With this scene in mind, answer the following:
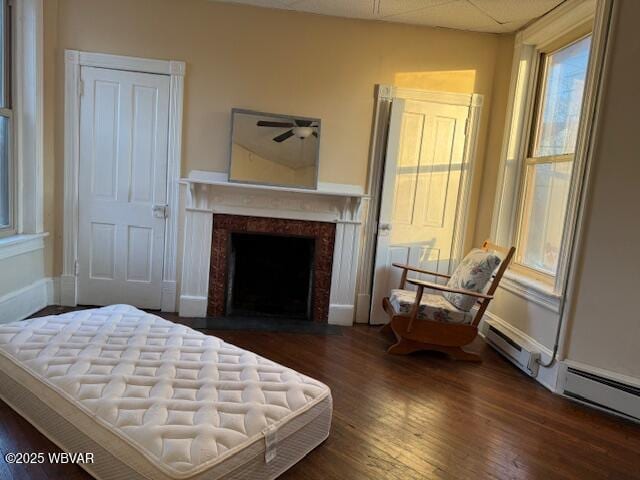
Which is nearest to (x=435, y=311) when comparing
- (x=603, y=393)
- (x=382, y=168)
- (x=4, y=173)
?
(x=603, y=393)

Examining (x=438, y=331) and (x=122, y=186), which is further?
(x=122, y=186)

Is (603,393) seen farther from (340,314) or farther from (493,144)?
(493,144)

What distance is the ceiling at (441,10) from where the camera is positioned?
9.99 feet

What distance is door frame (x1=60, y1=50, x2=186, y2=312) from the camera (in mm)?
3258

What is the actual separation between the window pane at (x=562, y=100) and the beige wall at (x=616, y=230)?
44 cm

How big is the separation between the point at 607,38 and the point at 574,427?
228cm

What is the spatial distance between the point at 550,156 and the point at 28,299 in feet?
13.8

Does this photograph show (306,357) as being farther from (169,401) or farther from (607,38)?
(607,38)

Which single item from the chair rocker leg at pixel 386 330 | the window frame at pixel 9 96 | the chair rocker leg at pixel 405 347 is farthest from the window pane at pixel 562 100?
the window frame at pixel 9 96

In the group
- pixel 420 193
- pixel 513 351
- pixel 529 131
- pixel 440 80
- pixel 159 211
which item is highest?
pixel 440 80

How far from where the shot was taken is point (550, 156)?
315cm

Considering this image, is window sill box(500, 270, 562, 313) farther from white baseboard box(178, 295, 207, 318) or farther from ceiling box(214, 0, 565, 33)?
white baseboard box(178, 295, 207, 318)

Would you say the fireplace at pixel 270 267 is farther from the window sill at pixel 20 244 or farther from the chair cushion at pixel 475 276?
the window sill at pixel 20 244

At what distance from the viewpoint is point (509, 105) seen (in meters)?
3.50
